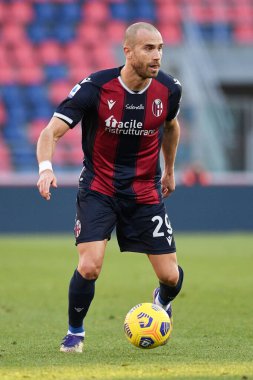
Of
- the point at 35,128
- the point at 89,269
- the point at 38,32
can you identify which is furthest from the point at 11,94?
the point at 89,269

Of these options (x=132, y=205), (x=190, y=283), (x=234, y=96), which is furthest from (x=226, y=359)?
(x=234, y=96)

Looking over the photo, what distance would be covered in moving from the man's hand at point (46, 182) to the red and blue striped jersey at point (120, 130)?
0.58 metres

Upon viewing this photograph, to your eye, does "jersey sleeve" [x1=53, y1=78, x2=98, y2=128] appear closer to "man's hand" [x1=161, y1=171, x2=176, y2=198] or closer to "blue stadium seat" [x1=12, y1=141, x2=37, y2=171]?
"man's hand" [x1=161, y1=171, x2=176, y2=198]

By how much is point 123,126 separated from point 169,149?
0.71 meters

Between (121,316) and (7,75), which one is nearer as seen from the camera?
(121,316)

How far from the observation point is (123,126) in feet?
22.3

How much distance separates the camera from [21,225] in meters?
20.7

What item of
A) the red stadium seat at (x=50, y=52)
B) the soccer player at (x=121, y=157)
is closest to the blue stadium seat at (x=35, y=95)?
the red stadium seat at (x=50, y=52)

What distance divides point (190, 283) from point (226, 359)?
612cm

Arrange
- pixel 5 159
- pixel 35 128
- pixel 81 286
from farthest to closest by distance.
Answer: pixel 35 128 < pixel 5 159 < pixel 81 286

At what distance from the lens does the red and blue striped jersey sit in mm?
6773

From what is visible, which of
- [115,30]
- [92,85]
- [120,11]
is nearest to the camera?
A: [92,85]

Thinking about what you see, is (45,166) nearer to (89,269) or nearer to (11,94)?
(89,269)

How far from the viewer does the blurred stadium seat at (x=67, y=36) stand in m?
23.8
